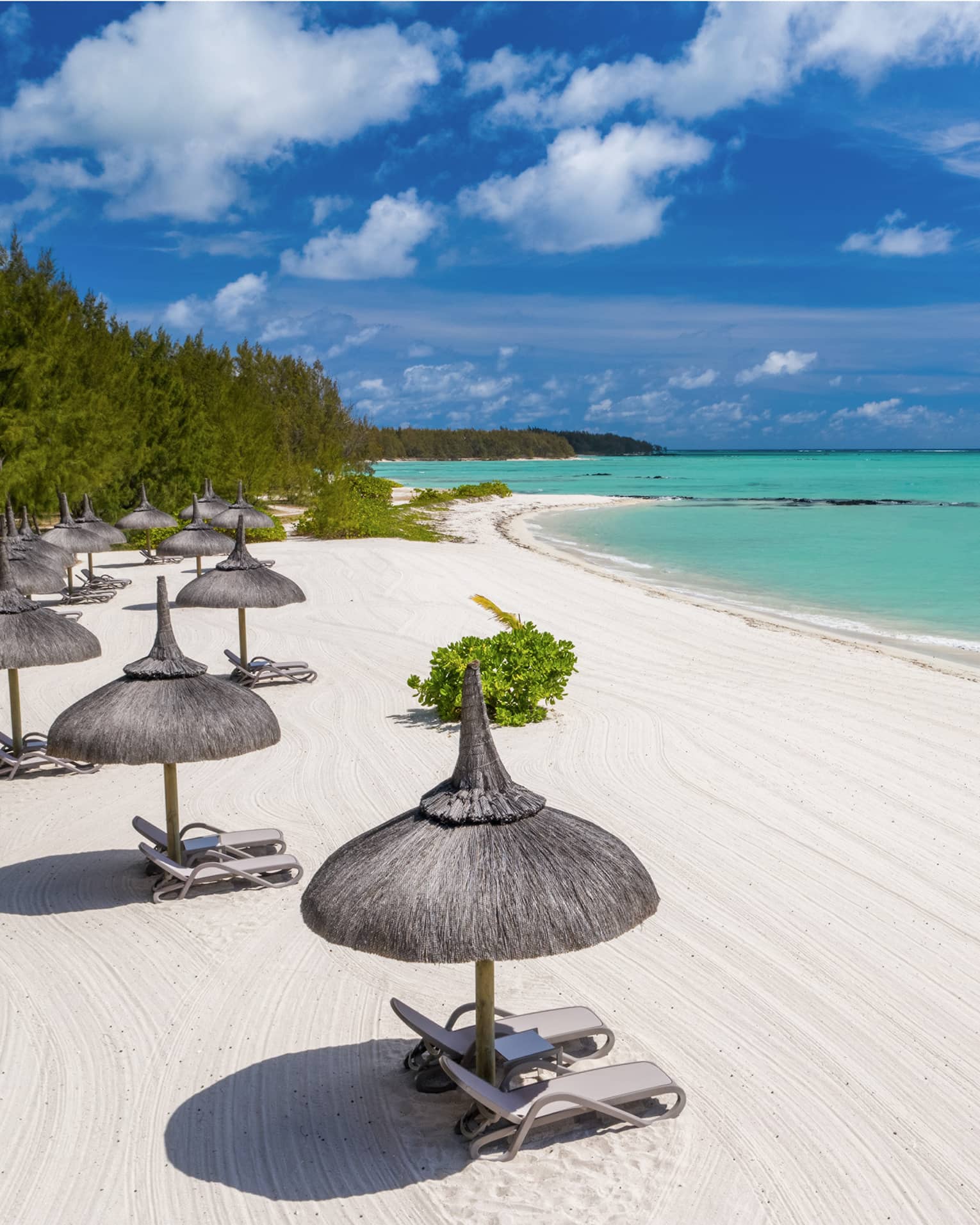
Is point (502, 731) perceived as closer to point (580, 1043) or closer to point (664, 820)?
point (664, 820)

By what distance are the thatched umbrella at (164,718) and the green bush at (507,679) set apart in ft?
15.9

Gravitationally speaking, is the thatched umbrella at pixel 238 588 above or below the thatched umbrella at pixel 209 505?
below

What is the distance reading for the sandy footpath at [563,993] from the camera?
4523 mm

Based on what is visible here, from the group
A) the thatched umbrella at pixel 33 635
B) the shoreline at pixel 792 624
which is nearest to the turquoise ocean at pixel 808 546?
the shoreline at pixel 792 624

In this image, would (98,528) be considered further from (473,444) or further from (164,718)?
(473,444)

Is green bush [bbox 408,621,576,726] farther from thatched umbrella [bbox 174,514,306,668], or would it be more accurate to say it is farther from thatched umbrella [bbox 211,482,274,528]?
thatched umbrella [bbox 211,482,274,528]

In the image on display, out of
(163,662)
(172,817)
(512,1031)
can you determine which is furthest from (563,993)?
(163,662)

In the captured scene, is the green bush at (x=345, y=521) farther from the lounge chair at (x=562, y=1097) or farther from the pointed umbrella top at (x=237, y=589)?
the lounge chair at (x=562, y=1097)

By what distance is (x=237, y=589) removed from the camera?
12422 millimetres

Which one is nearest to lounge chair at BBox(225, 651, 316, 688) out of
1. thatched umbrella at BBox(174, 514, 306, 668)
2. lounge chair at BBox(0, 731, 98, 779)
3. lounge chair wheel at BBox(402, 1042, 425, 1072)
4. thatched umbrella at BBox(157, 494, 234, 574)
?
thatched umbrella at BBox(174, 514, 306, 668)

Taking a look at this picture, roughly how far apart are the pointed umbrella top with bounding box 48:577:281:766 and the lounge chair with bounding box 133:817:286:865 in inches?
44.5

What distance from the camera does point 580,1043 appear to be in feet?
18.2

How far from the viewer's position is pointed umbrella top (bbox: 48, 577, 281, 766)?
21.8 ft

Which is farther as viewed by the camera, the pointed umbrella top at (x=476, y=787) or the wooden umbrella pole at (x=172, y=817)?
the wooden umbrella pole at (x=172, y=817)
